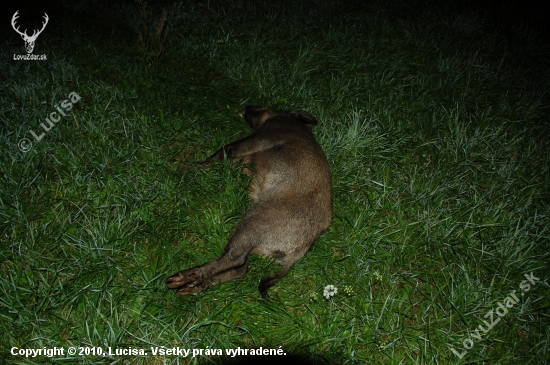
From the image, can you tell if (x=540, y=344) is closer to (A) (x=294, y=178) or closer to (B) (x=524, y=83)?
(A) (x=294, y=178)

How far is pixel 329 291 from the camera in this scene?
2.93m

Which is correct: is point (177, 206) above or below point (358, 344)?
above

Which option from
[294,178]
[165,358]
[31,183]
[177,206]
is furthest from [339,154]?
[31,183]

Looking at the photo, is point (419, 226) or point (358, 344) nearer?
point (358, 344)

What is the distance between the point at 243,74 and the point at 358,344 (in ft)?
13.3

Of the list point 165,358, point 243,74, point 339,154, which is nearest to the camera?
point 165,358

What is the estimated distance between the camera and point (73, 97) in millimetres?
4391

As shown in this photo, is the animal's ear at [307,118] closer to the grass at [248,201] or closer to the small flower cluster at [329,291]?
the grass at [248,201]
